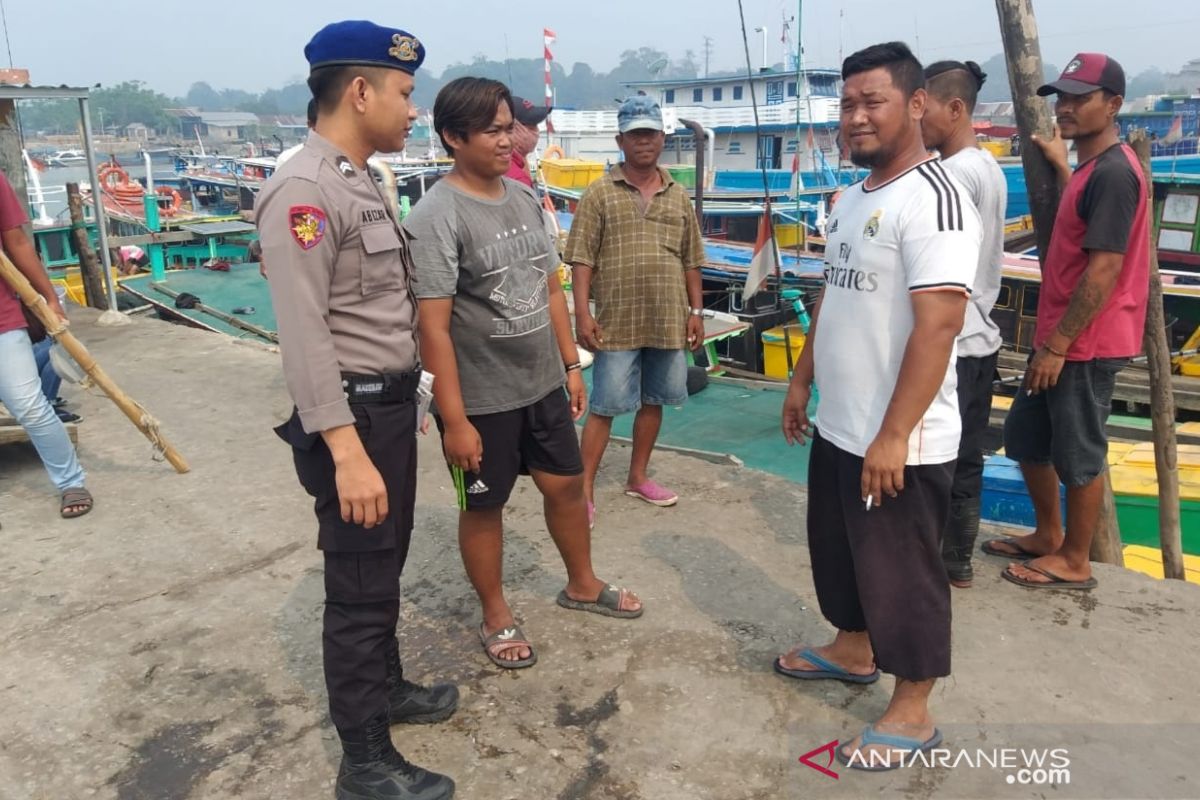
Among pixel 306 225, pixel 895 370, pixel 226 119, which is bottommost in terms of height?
pixel 895 370

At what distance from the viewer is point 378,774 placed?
2.15 meters

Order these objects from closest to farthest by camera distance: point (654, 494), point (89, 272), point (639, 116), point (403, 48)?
point (403, 48)
point (639, 116)
point (654, 494)
point (89, 272)

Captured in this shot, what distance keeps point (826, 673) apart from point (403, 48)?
7.09 ft

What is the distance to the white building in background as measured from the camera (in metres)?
30.2

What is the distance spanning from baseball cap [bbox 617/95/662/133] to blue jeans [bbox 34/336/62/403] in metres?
3.28

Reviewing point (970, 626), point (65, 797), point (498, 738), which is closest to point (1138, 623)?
point (970, 626)

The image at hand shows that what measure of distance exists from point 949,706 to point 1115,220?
1.74 m

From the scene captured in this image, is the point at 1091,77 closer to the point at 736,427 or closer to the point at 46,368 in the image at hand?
the point at 736,427

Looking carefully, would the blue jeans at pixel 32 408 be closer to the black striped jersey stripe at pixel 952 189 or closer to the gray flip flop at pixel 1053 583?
the black striped jersey stripe at pixel 952 189

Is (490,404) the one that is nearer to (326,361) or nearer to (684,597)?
(326,361)

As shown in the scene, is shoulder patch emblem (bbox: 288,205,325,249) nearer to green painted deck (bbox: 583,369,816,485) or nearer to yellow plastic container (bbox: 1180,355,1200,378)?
green painted deck (bbox: 583,369,816,485)

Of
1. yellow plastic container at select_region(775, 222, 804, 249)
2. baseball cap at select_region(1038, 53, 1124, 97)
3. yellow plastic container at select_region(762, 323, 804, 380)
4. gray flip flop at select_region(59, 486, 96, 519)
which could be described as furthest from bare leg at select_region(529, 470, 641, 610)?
yellow plastic container at select_region(775, 222, 804, 249)

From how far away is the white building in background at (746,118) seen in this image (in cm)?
3025

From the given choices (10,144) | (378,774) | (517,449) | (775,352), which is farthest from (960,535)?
(775,352)
